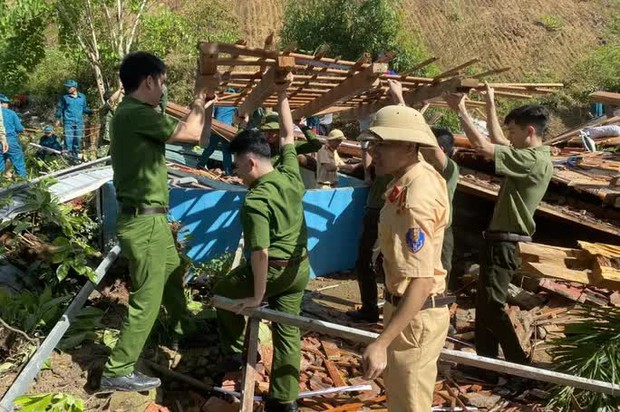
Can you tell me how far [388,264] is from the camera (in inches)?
96.4

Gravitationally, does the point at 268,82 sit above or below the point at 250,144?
above

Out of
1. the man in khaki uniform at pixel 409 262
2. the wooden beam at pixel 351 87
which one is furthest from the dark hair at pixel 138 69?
the man in khaki uniform at pixel 409 262

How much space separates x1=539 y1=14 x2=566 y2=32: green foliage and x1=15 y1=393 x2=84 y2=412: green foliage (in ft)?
88.5

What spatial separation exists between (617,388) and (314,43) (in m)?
14.5

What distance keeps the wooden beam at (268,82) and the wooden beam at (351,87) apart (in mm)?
577

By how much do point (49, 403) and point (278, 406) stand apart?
139 centimetres

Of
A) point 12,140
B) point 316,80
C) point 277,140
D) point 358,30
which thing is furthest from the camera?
point 358,30

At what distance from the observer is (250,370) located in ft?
11.1

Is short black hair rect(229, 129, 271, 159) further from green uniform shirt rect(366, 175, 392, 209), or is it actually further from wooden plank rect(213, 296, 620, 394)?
green uniform shirt rect(366, 175, 392, 209)

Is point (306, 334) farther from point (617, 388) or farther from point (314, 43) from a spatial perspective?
point (314, 43)

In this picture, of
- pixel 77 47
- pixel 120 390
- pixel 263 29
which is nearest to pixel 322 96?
pixel 120 390

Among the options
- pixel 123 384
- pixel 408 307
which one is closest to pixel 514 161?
pixel 408 307

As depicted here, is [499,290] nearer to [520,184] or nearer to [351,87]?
[520,184]

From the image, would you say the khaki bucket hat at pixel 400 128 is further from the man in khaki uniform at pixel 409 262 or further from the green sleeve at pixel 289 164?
the green sleeve at pixel 289 164
